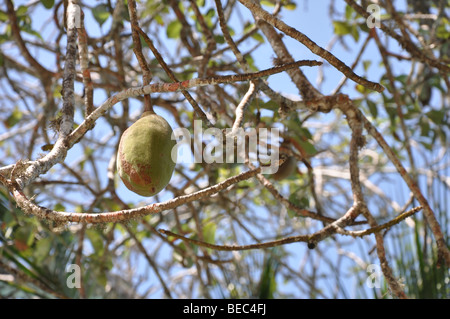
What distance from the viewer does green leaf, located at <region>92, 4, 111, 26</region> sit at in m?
1.93

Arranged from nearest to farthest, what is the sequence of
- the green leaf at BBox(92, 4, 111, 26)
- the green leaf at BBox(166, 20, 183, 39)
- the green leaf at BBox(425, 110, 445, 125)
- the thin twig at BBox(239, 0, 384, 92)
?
the thin twig at BBox(239, 0, 384, 92) → the green leaf at BBox(92, 4, 111, 26) → the green leaf at BBox(425, 110, 445, 125) → the green leaf at BBox(166, 20, 183, 39)

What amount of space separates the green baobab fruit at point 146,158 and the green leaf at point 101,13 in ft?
3.25

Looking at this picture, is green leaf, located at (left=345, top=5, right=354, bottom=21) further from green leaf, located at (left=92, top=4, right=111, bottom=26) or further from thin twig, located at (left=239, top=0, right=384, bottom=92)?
thin twig, located at (left=239, top=0, right=384, bottom=92)

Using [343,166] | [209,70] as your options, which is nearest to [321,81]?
[343,166]

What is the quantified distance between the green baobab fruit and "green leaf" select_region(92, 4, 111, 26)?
0.99m

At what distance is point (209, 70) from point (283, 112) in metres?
0.69

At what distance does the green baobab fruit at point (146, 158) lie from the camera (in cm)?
103

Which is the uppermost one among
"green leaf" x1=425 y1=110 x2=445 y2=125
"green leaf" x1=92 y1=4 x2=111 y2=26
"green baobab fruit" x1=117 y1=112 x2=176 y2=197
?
"green leaf" x1=92 y1=4 x2=111 y2=26

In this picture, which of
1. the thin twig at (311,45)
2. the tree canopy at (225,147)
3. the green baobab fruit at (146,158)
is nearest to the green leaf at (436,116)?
the tree canopy at (225,147)

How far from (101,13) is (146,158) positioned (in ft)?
3.68

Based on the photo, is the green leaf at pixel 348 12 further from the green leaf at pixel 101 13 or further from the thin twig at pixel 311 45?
the thin twig at pixel 311 45

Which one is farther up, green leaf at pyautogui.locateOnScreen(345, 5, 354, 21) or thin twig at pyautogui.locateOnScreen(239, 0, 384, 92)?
green leaf at pyautogui.locateOnScreen(345, 5, 354, 21)

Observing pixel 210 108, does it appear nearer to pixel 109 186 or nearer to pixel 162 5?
pixel 109 186

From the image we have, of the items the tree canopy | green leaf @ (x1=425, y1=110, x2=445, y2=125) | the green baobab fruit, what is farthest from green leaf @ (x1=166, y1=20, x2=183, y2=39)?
the green baobab fruit
